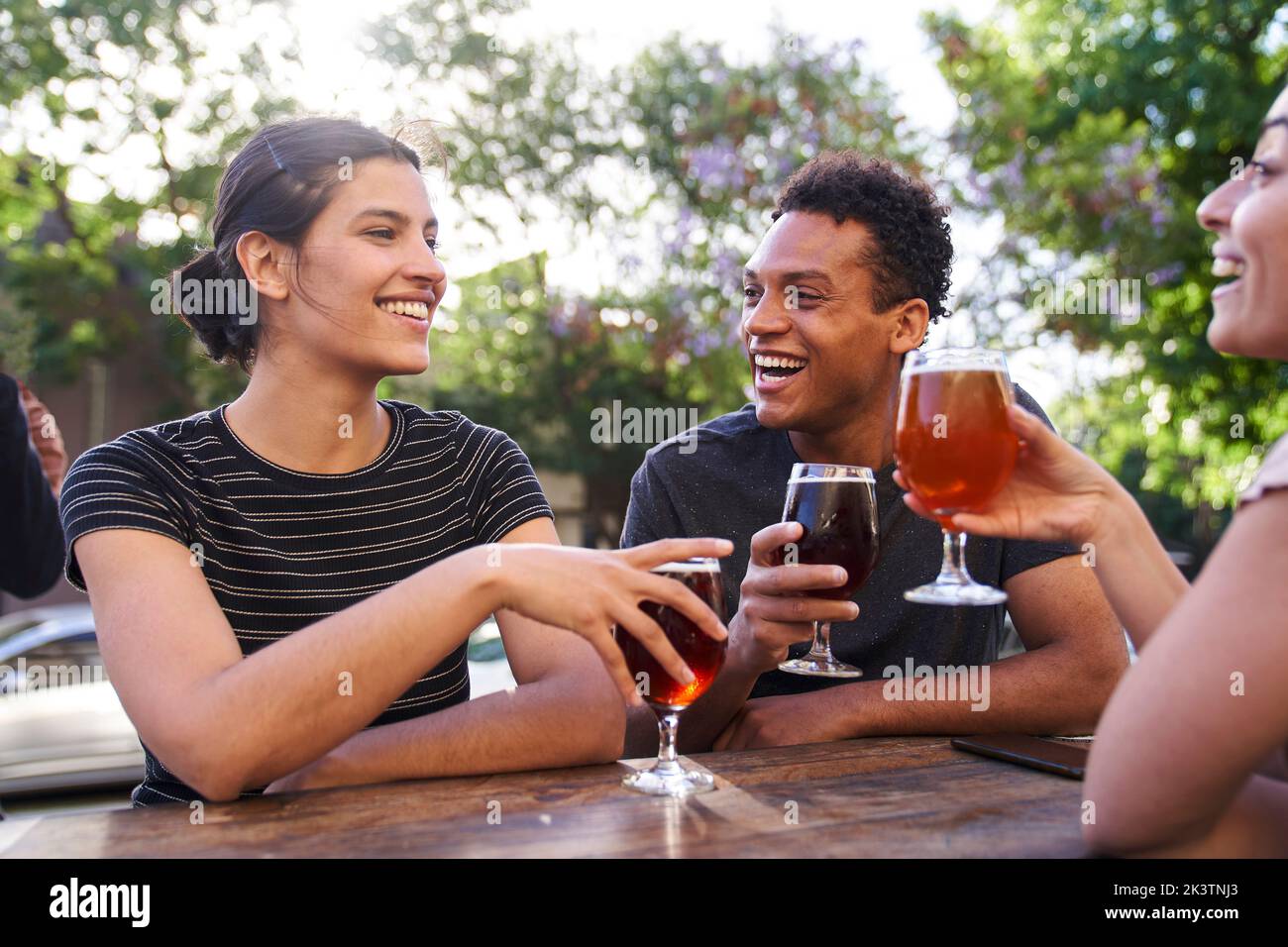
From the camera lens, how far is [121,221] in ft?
48.1

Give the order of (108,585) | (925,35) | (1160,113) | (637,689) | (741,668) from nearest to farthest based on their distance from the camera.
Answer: (637,689), (108,585), (741,668), (925,35), (1160,113)

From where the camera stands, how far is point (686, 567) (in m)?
1.61

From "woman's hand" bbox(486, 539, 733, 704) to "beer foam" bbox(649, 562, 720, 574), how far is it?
20mm

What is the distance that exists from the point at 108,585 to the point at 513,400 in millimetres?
13897

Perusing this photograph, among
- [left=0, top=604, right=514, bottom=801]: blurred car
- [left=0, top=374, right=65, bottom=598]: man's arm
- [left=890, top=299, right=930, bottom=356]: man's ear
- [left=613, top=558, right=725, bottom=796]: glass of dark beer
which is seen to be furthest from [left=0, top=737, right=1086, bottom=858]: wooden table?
[left=0, top=604, right=514, bottom=801]: blurred car

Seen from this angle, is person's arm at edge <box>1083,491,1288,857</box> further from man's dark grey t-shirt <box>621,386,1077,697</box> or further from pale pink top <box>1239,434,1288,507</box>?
man's dark grey t-shirt <box>621,386,1077,697</box>

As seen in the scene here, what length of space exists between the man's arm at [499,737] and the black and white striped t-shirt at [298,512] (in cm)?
36

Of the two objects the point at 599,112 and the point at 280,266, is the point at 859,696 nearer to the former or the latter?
the point at 280,266

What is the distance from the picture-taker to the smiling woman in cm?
159

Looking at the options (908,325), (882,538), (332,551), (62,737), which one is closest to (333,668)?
(332,551)

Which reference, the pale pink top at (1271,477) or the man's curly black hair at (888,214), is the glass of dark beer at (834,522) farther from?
the man's curly black hair at (888,214)

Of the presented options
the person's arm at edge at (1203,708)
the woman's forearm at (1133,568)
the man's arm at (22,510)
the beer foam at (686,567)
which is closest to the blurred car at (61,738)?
the man's arm at (22,510)
